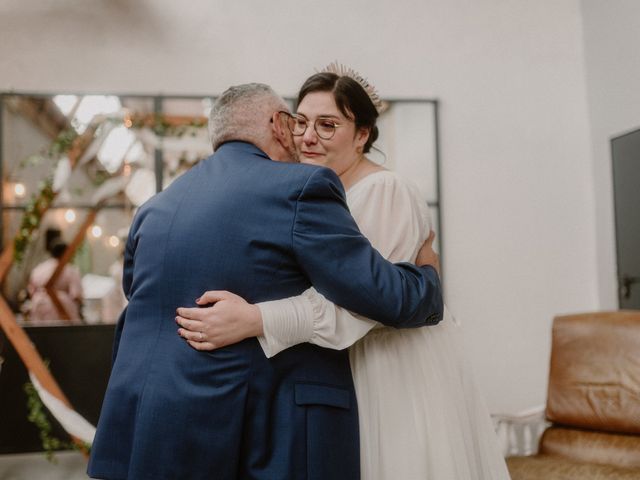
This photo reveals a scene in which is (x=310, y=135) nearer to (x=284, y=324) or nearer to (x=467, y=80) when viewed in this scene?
(x=284, y=324)

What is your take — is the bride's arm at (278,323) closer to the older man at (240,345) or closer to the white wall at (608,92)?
the older man at (240,345)

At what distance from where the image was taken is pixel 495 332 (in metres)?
4.50

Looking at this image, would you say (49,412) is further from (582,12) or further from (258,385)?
(582,12)

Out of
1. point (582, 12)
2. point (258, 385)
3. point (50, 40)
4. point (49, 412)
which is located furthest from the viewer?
point (582, 12)

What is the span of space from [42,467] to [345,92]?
3393 millimetres

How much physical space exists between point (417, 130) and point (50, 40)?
102 inches

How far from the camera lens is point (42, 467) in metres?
4.08

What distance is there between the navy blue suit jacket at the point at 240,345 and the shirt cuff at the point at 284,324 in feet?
0.10

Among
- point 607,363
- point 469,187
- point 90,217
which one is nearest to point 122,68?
point 90,217

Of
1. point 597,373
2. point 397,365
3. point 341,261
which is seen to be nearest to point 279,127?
point 341,261

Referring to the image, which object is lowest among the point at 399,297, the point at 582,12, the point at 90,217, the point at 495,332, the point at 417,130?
the point at 495,332

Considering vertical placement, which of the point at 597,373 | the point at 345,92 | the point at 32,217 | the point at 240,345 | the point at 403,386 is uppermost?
the point at 345,92

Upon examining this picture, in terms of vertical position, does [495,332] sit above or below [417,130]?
below

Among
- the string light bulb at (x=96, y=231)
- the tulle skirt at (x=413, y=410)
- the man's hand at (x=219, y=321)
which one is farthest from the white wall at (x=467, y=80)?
the man's hand at (x=219, y=321)
